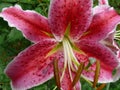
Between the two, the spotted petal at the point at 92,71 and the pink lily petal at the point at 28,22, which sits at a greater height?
the pink lily petal at the point at 28,22

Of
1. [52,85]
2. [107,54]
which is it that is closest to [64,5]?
[107,54]

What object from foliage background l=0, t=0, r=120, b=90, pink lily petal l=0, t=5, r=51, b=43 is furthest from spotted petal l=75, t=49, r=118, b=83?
foliage background l=0, t=0, r=120, b=90

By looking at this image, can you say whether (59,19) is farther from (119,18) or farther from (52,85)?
(52,85)

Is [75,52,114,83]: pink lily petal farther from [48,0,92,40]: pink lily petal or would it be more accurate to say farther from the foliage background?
the foliage background

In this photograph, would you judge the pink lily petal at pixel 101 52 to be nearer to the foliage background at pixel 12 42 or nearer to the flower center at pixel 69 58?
the flower center at pixel 69 58

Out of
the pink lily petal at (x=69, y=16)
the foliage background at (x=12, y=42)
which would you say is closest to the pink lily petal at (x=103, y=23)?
the pink lily petal at (x=69, y=16)
